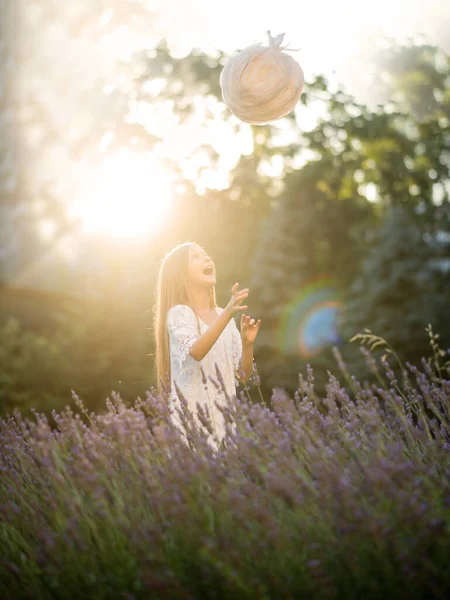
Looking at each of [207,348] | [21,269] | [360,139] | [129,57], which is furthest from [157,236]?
[207,348]

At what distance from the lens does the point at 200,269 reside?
13.3 ft

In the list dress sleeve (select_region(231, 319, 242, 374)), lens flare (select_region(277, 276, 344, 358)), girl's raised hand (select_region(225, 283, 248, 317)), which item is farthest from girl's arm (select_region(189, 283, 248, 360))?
lens flare (select_region(277, 276, 344, 358))

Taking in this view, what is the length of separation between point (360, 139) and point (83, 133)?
5368 mm

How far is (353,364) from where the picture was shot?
13.1 metres

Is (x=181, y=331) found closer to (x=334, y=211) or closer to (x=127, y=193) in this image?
(x=127, y=193)

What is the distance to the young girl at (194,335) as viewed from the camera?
3.70m

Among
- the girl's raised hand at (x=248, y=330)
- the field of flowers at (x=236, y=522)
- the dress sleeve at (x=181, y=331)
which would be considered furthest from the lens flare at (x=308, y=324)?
the field of flowers at (x=236, y=522)

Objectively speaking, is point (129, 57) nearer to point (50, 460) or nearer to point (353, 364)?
point (353, 364)

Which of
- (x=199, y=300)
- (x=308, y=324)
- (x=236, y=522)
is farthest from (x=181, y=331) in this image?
(x=308, y=324)

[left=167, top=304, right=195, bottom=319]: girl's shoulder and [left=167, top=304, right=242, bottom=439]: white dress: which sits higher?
[left=167, top=304, right=195, bottom=319]: girl's shoulder

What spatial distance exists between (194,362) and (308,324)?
11713 mm

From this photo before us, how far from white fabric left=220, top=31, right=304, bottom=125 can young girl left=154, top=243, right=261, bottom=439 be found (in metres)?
0.84

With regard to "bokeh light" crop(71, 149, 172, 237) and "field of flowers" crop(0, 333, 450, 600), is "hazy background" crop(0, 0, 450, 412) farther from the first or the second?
"field of flowers" crop(0, 333, 450, 600)

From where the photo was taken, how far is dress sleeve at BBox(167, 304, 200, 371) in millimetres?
3704
